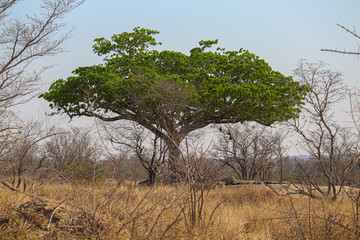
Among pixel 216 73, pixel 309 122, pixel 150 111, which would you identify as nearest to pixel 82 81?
pixel 150 111

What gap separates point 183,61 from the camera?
15.8m

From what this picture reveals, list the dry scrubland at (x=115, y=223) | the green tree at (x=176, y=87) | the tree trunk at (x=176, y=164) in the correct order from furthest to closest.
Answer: the green tree at (x=176, y=87) < the tree trunk at (x=176, y=164) < the dry scrubland at (x=115, y=223)

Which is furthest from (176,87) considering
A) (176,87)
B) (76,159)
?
(76,159)

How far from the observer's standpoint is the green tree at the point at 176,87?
14.4m

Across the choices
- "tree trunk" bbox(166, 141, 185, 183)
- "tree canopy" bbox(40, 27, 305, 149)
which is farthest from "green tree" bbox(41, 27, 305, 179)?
"tree trunk" bbox(166, 141, 185, 183)

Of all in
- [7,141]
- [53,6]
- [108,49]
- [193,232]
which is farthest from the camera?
[108,49]

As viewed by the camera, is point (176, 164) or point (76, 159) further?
point (76, 159)

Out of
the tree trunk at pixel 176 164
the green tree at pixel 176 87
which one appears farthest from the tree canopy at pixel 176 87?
the tree trunk at pixel 176 164

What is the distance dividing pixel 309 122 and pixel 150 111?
810cm

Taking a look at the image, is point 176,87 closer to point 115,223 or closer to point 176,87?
point 176,87

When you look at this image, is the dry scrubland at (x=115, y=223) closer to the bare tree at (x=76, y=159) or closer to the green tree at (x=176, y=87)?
the bare tree at (x=76, y=159)

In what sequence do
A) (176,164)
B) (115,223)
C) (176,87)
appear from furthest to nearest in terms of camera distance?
(176,87) → (176,164) → (115,223)

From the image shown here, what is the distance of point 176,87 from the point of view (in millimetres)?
13820

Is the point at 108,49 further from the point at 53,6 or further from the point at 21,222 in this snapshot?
the point at 21,222
